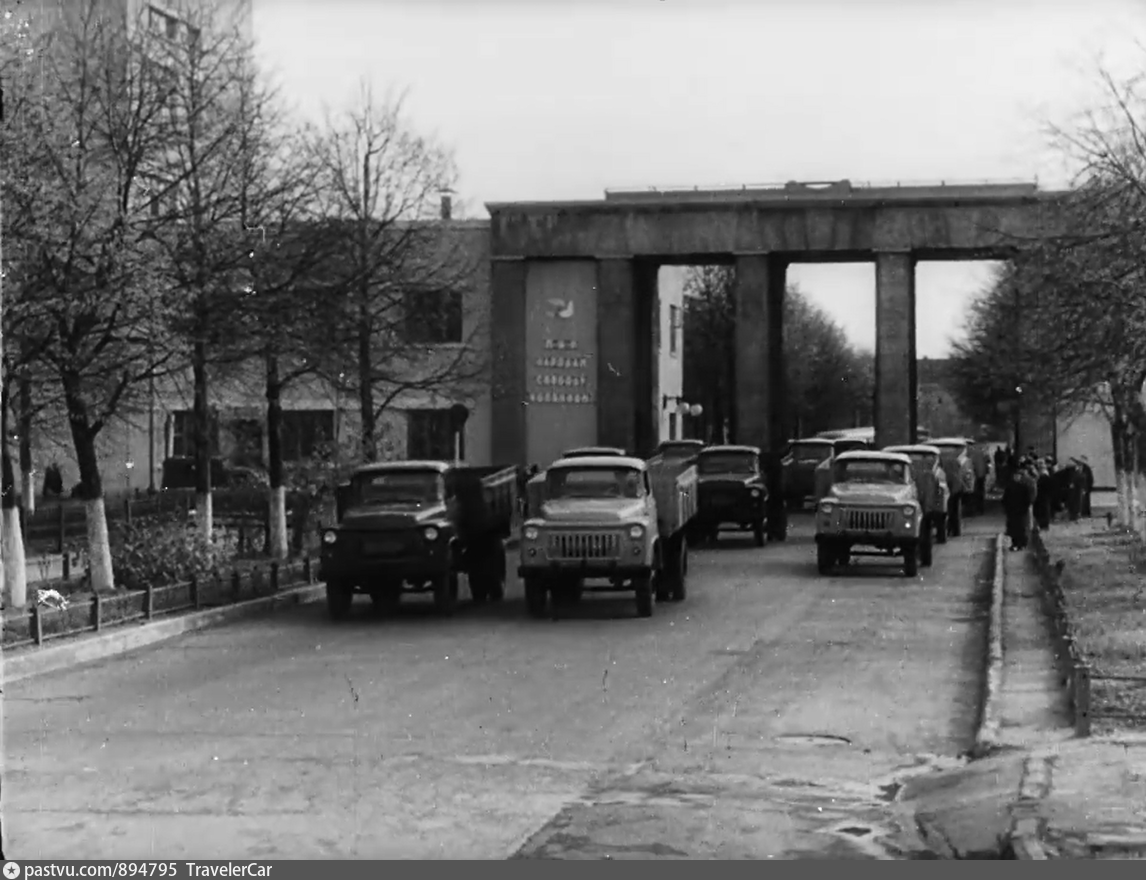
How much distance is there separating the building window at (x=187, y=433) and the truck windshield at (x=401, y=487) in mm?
4879

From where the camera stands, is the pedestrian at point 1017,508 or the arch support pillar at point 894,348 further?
the arch support pillar at point 894,348

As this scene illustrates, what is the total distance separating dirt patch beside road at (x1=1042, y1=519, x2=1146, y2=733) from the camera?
1468 cm

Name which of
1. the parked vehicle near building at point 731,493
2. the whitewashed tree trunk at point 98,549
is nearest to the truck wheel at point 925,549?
the parked vehicle near building at point 731,493

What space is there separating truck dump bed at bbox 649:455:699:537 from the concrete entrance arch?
98.3 feet

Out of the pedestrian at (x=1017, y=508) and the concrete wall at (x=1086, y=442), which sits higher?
the concrete wall at (x=1086, y=442)

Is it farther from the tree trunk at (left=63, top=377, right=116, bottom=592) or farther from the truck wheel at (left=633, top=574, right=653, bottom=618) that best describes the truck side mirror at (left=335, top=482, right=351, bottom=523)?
the truck wheel at (left=633, top=574, right=653, bottom=618)

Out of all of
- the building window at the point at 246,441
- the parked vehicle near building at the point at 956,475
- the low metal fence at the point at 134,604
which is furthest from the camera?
the parked vehicle near building at the point at 956,475

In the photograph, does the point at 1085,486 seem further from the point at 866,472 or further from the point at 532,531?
the point at 532,531

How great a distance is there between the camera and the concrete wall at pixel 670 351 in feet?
233

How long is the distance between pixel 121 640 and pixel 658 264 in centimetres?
4514

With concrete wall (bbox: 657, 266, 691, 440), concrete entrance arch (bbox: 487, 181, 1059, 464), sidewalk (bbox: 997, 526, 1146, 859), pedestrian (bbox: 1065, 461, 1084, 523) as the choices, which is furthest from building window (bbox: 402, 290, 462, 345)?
concrete wall (bbox: 657, 266, 691, 440)

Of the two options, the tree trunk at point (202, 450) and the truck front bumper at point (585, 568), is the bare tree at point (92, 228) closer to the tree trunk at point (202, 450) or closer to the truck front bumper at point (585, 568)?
the tree trunk at point (202, 450)

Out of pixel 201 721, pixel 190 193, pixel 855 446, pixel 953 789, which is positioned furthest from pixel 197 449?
pixel 855 446

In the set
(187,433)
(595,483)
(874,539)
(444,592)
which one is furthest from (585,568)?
(187,433)
